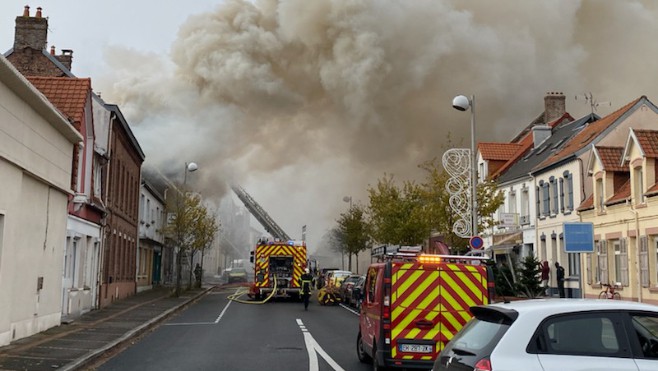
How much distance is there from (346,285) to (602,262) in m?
11.2

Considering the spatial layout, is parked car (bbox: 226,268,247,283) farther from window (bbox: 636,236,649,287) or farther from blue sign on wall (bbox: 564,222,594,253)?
blue sign on wall (bbox: 564,222,594,253)

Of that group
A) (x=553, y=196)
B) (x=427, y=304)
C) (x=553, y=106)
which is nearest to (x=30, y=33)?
(x=553, y=196)

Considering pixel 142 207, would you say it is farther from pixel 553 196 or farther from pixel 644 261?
pixel 644 261

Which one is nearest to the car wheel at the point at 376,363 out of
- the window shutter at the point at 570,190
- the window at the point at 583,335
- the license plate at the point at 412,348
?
the license plate at the point at 412,348

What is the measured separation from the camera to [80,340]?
14.1 m

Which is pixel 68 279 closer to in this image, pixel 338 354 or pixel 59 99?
pixel 59 99

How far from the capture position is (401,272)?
31.8ft

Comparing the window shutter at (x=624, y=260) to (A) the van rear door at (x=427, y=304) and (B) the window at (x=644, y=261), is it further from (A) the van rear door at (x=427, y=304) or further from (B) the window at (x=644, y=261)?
(A) the van rear door at (x=427, y=304)

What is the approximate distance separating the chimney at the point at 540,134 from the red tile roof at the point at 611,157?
12.4m

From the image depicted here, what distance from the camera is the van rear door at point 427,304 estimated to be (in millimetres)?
9469

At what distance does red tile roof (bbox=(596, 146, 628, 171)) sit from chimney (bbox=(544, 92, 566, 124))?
16.8 meters

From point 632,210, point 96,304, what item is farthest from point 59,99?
point 632,210

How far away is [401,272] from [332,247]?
221 ft

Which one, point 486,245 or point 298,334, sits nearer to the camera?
point 298,334
